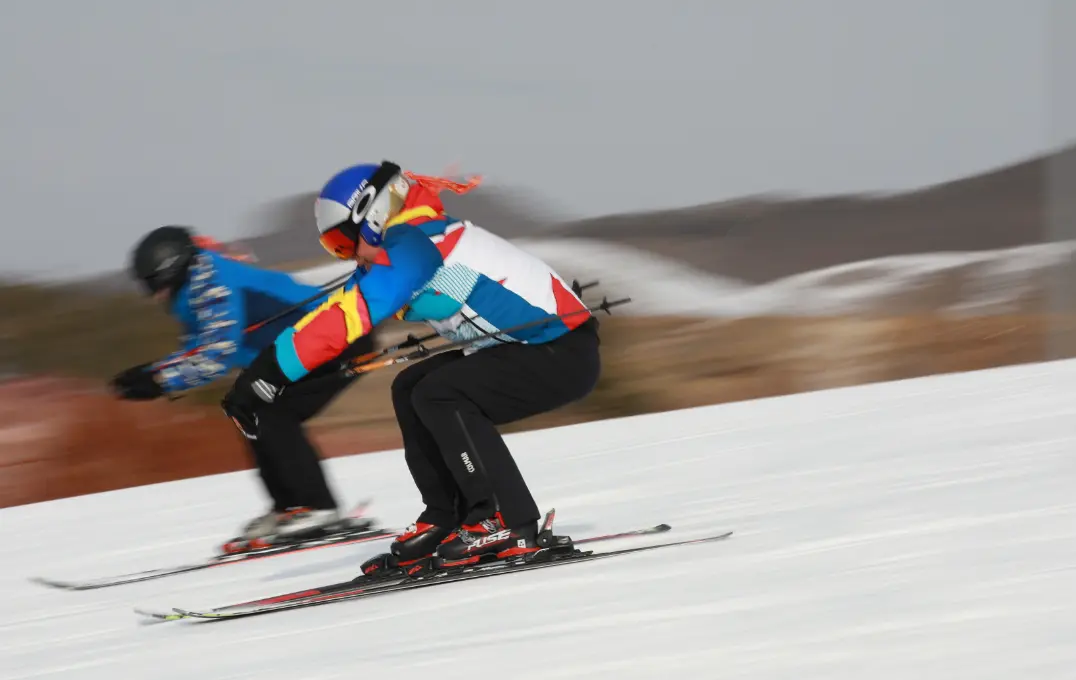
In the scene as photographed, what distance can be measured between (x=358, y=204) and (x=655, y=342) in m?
5.60

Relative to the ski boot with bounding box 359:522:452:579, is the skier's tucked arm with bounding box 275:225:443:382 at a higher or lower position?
higher

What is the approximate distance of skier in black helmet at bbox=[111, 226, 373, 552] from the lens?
3.64 metres

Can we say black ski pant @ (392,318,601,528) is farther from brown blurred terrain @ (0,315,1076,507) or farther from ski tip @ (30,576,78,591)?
brown blurred terrain @ (0,315,1076,507)

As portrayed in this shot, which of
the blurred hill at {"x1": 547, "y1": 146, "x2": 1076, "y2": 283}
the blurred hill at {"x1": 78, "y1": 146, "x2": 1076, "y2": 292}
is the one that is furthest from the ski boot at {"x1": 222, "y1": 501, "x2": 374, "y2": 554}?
the blurred hill at {"x1": 547, "y1": 146, "x2": 1076, "y2": 283}

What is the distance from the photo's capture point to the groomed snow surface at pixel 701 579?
218 centimetres

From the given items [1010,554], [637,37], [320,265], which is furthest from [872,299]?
[1010,554]

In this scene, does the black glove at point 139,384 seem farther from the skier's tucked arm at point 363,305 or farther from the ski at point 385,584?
the skier's tucked arm at point 363,305

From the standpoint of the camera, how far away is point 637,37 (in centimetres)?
859

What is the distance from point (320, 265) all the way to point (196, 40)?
5.13 ft

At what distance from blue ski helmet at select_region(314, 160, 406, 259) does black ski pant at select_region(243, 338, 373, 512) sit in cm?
82

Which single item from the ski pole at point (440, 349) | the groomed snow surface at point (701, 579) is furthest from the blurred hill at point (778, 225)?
the ski pole at point (440, 349)

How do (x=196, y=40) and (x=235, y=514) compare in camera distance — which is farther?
(x=196, y=40)

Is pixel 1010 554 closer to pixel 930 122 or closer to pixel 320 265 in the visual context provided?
pixel 320 265

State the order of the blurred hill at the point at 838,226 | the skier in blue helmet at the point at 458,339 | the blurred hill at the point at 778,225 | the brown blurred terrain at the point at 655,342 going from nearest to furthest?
the skier in blue helmet at the point at 458,339, the brown blurred terrain at the point at 655,342, the blurred hill at the point at 778,225, the blurred hill at the point at 838,226
